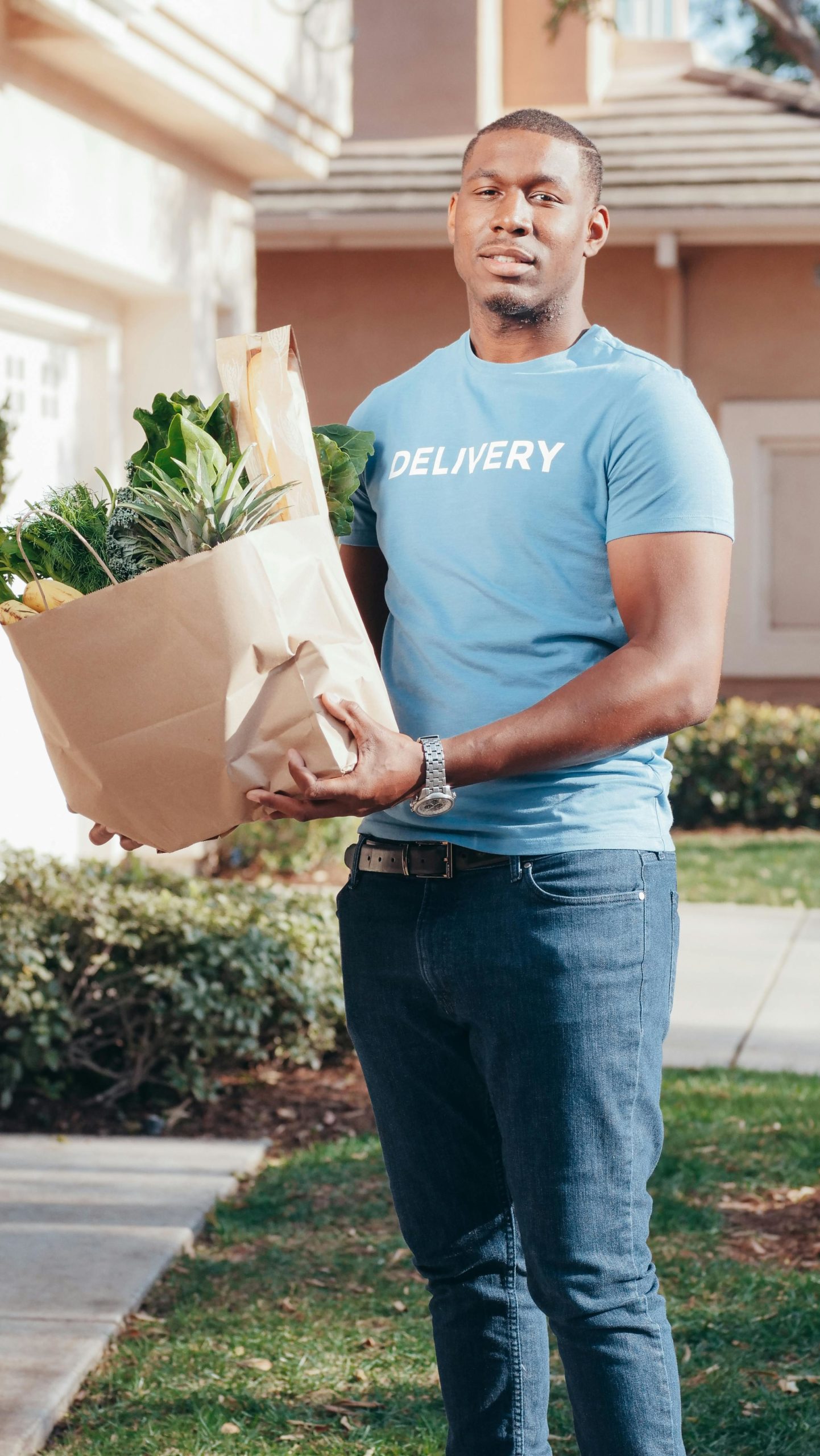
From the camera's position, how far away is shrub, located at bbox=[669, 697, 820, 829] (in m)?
10.5

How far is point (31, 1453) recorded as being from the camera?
3.07m

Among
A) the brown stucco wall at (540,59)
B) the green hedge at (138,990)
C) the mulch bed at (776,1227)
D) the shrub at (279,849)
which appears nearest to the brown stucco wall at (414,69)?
the brown stucco wall at (540,59)

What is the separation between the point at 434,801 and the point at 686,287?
996cm

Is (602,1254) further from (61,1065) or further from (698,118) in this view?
(698,118)

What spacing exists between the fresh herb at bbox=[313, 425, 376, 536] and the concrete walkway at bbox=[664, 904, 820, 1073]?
3.39 meters

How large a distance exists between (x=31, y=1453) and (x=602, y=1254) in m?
1.48

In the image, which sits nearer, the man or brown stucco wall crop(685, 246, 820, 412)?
the man

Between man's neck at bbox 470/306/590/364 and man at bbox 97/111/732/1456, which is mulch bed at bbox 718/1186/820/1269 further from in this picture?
man's neck at bbox 470/306/590/364

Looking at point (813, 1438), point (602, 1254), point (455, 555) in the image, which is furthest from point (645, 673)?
point (813, 1438)

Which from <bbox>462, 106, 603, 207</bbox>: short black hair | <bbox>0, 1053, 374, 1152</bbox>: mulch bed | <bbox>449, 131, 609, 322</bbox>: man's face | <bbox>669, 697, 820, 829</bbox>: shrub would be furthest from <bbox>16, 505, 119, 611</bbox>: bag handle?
<bbox>669, 697, 820, 829</bbox>: shrub

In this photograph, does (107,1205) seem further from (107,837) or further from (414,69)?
(414,69)

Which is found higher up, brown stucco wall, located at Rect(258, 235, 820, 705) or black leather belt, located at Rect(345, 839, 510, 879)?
brown stucco wall, located at Rect(258, 235, 820, 705)

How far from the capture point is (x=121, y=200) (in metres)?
6.70

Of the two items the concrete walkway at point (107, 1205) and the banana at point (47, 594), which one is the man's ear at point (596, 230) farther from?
the concrete walkway at point (107, 1205)
